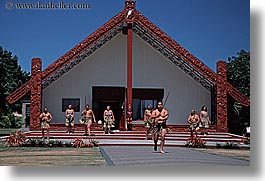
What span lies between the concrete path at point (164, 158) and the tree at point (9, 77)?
2339mm

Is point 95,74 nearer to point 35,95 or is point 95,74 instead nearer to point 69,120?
point 35,95

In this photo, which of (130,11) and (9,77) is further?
(130,11)

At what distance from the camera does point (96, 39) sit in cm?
1316

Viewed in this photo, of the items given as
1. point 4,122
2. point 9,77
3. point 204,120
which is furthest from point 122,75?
point 4,122

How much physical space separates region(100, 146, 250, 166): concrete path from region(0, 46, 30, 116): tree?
2339mm

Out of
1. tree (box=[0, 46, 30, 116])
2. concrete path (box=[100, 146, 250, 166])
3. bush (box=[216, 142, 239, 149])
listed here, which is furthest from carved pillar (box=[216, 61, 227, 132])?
tree (box=[0, 46, 30, 116])

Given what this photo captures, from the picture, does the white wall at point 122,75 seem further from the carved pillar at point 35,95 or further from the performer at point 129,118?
the performer at point 129,118

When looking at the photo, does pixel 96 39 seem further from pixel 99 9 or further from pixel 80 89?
pixel 99 9

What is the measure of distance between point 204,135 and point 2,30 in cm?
463

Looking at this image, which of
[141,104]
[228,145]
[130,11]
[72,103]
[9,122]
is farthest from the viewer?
[141,104]

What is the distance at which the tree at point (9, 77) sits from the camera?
1009 cm

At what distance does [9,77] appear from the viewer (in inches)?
443

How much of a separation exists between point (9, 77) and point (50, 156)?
262cm

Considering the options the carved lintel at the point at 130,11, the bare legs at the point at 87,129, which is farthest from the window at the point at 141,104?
the bare legs at the point at 87,129
